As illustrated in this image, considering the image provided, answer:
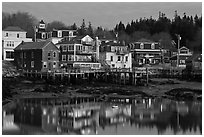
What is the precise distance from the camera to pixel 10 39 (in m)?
53.0

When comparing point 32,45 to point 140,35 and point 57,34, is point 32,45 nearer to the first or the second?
point 57,34

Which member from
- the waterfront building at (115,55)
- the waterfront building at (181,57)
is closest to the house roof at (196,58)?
the waterfront building at (181,57)

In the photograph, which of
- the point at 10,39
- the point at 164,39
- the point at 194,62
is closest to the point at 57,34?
the point at 10,39

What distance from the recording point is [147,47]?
6147cm

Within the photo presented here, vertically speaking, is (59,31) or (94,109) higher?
(59,31)

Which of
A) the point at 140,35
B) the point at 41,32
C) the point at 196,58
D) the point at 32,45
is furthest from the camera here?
the point at 140,35

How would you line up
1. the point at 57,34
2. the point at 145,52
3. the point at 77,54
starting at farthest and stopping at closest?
1. the point at 145,52
2. the point at 57,34
3. the point at 77,54

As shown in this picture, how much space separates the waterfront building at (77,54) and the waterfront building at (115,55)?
220 centimetres

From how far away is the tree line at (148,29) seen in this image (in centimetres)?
6300

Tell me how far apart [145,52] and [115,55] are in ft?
24.4

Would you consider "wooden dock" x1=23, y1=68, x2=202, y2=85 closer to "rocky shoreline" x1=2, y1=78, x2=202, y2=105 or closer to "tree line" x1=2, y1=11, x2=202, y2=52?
"rocky shoreline" x1=2, y1=78, x2=202, y2=105

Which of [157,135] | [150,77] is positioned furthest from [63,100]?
[150,77]

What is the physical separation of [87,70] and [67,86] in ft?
17.4

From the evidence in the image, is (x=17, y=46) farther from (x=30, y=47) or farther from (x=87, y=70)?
(x=87, y=70)
